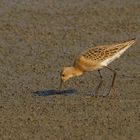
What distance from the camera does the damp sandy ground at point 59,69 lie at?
9711mm

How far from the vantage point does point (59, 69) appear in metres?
12.5

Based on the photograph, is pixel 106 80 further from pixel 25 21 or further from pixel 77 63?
pixel 25 21

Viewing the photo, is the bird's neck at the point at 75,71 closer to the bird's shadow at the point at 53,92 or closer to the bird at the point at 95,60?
the bird at the point at 95,60

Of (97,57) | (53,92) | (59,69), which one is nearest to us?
(97,57)

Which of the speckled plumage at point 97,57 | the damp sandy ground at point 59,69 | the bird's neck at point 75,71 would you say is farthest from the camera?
the bird's neck at point 75,71

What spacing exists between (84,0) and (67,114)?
24.0 ft

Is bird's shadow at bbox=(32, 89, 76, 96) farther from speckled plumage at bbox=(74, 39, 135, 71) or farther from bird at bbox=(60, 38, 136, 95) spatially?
speckled plumage at bbox=(74, 39, 135, 71)

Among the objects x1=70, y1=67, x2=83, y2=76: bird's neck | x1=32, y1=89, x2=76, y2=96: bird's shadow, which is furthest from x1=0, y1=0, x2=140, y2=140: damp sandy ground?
x1=70, y1=67, x2=83, y2=76: bird's neck

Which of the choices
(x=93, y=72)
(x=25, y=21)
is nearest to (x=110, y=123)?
(x=93, y=72)

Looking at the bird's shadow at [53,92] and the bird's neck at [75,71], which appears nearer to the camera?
the bird's shadow at [53,92]

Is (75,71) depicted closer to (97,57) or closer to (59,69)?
(97,57)

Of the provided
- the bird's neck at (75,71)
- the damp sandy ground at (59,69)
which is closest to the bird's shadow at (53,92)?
the damp sandy ground at (59,69)

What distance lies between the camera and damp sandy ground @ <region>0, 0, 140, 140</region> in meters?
9.71

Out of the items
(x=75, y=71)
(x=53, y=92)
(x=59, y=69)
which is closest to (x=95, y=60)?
(x=75, y=71)
